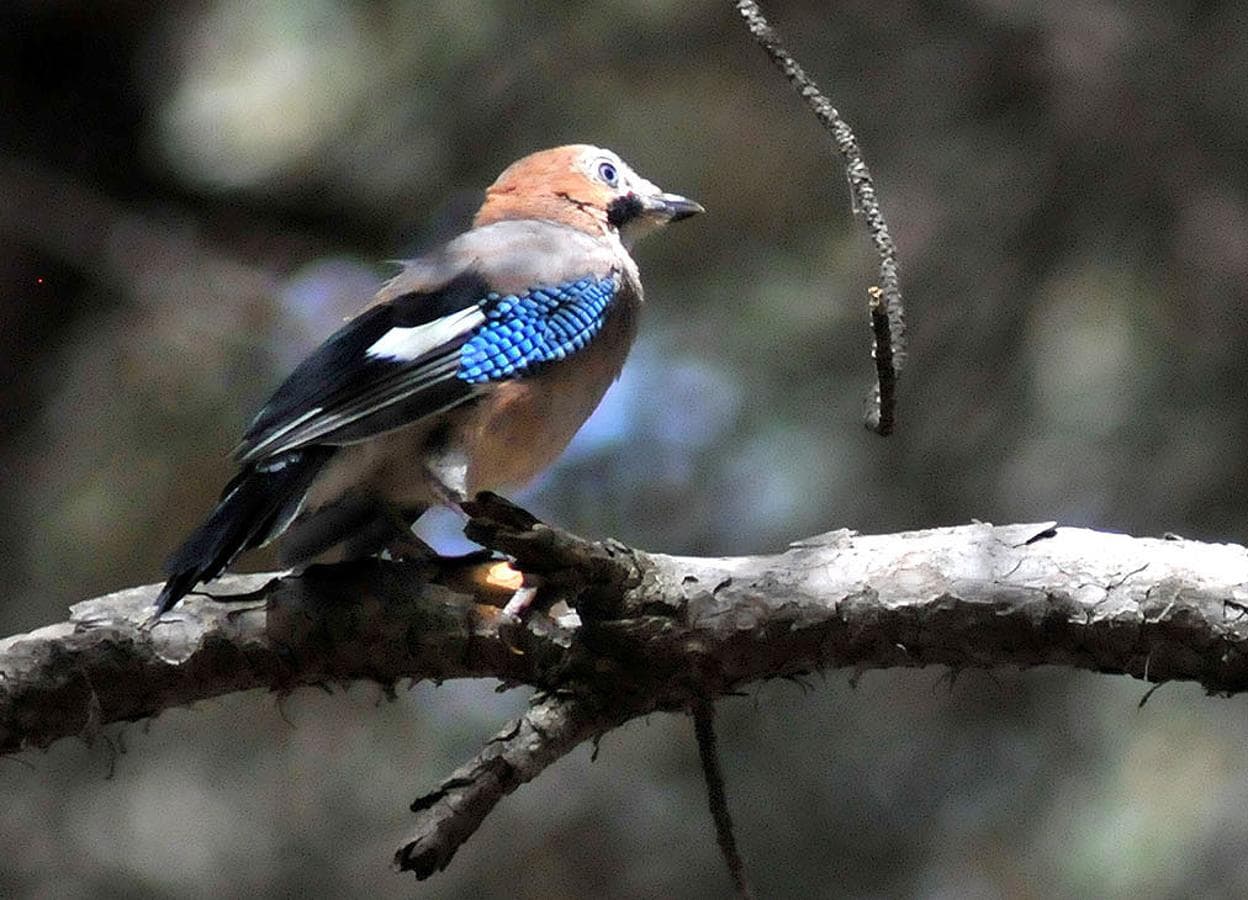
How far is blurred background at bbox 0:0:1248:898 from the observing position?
687cm

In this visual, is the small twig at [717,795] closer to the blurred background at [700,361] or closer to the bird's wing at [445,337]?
the bird's wing at [445,337]

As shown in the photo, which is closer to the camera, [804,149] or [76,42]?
[76,42]

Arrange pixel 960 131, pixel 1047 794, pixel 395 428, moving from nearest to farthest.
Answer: pixel 395 428
pixel 1047 794
pixel 960 131

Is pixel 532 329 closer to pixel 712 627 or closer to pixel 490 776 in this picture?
pixel 712 627

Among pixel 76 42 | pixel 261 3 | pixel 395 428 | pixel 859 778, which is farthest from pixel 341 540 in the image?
pixel 261 3

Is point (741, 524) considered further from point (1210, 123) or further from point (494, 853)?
point (1210, 123)

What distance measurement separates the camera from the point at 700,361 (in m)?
8.16

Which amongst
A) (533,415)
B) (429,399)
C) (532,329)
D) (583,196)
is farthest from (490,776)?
(583,196)

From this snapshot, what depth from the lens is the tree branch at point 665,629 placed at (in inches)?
130

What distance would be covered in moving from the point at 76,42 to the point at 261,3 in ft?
3.12

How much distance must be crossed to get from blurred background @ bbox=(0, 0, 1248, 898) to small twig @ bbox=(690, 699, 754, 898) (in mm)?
3211

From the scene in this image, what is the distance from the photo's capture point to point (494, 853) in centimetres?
697

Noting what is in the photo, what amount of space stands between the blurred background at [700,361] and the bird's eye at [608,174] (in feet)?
5.37

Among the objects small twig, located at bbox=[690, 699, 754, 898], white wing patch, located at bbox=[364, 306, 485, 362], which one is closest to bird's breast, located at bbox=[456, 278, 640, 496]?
white wing patch, located at bbox=[364, 306, 485, 362]
